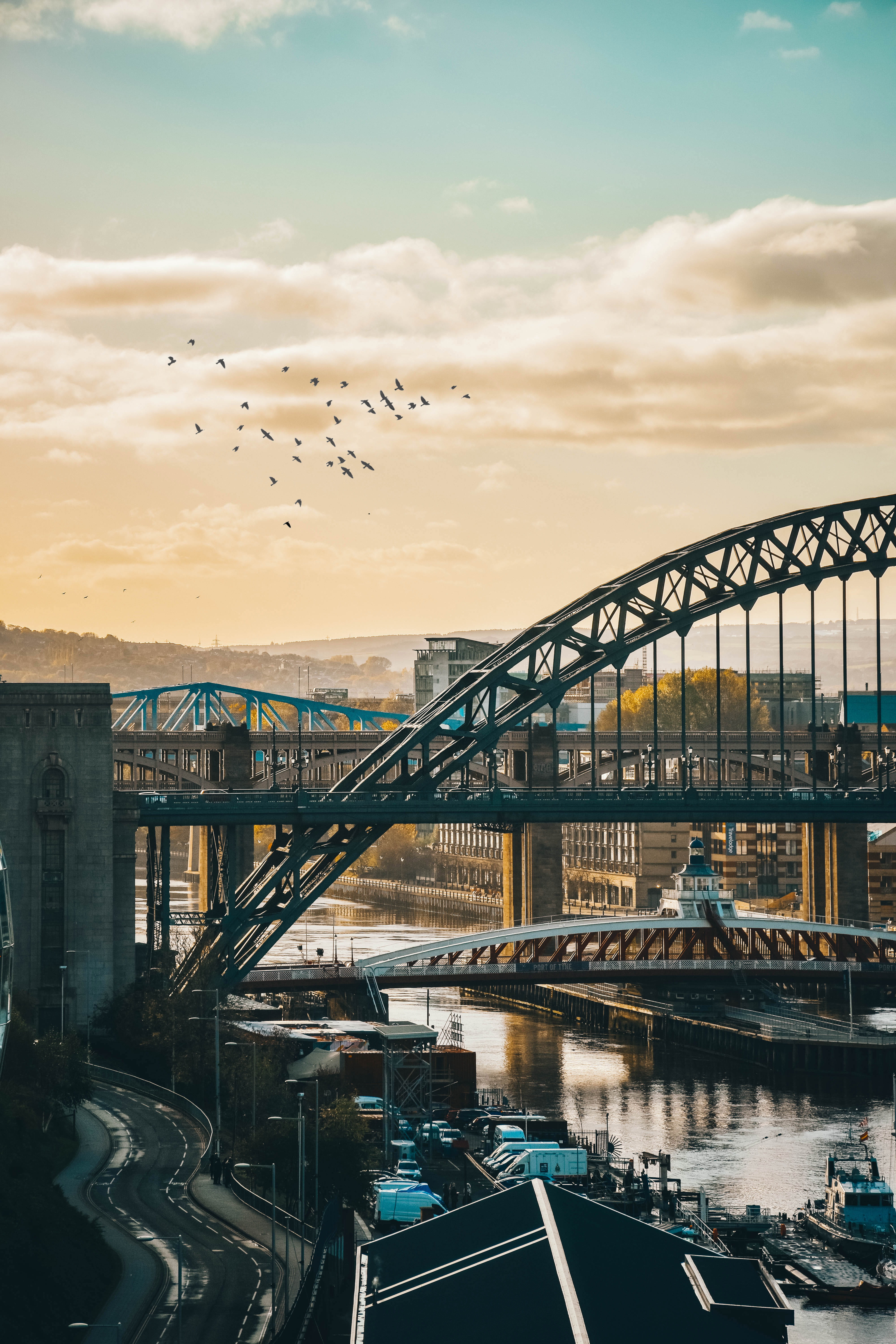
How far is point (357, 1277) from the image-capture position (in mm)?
39094

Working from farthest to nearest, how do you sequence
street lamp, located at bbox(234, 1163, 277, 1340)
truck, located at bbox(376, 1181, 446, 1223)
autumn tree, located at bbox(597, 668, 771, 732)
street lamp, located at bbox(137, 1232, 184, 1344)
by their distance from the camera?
1. autumn tree, located at bbox(597, 668, 771, 732)
2. truck, located at bbox(376, 1181, 446, 1223)
3. street lamp, located at bbox(234, 1163, 277, 1340)
4. street lamp, located at bbox(137, 1232, 184, 1344)

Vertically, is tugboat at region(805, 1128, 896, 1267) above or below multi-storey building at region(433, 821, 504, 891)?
below

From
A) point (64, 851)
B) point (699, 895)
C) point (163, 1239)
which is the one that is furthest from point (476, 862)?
point (163, 1239)

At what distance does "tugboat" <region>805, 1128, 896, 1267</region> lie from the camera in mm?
60938

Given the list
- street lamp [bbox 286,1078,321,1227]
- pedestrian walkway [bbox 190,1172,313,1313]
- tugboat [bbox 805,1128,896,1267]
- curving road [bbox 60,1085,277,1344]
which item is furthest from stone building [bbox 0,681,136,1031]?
tugboat [bbox 805,1128,896,1267]

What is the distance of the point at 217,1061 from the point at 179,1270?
20911 millimetres

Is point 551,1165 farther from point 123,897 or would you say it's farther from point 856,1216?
point 123,897

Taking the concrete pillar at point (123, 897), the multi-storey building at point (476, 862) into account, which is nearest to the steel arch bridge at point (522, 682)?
the concrete pillar at point (123, 897)

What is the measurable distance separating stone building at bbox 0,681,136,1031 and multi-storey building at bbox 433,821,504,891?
105m

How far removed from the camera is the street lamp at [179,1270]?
135 feet

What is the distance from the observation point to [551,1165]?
6588 cm

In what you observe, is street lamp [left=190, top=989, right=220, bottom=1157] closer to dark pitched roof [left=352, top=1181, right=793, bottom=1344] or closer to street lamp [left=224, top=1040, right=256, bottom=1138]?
street lamp [left=224, top=1040, right=256, bottom=1138]

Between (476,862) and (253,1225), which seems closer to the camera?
(253,1225)

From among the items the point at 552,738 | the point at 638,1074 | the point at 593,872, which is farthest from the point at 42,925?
the point at 593,872
